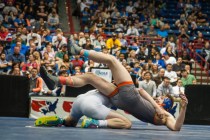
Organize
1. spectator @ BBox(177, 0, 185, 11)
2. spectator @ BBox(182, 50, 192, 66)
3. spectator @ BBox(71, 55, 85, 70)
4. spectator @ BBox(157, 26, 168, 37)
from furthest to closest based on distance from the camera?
spectator @ BBox(177, 0, 185, 11) → spectator @ BBox(157, 26, 168, 37) → spectator @ BBox(182, 50, 192, 66) → spectator @ BBox(71, 55, 85, 70)

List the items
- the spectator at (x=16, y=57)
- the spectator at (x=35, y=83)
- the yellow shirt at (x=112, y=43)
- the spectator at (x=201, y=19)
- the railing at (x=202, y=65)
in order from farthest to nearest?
the spectator at (x=201, y=19), the railing at (x=202, y=65), the yellow shirt at (x=112, y=43), the spectator at (x=16, y=57), the spectator at (x=35, y=83)

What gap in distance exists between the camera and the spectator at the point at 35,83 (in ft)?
52.9

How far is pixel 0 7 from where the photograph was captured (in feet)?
80.1

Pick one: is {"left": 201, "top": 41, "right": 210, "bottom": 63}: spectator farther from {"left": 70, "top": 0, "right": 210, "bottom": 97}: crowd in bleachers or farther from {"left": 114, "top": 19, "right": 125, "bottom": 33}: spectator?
{"left": 114, "top": 19, "right": 125, "bottom": 33}: spectator

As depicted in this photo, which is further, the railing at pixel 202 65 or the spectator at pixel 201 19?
the spectator at pixel 201 19

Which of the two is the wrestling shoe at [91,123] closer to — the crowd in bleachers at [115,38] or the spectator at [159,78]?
the crowd in bleachers at [115,38]

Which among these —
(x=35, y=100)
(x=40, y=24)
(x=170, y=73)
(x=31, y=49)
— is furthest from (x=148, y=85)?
(x=40, y=24)

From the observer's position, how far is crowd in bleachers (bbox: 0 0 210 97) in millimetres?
18094

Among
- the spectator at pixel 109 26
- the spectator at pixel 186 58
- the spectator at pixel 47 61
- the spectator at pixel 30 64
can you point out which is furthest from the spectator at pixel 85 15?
the spectator at pixel 30 64

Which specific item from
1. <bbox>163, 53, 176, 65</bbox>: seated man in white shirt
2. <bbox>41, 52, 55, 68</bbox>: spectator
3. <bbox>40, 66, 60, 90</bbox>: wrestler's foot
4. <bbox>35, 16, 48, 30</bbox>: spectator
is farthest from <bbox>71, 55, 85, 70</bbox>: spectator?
<bbox>40, 66, 60, 90</bbox>: wrestler's foot

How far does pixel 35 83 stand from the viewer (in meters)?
16.5

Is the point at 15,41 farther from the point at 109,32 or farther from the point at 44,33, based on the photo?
the point at 109,32

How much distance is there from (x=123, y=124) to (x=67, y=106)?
5735 mm

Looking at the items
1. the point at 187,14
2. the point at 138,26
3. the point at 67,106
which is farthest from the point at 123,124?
the point at 187,14
